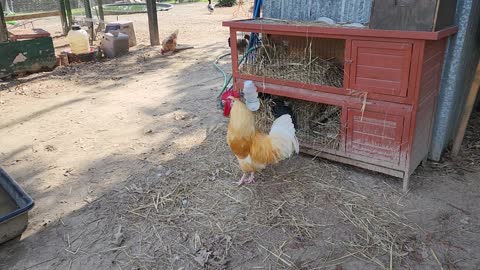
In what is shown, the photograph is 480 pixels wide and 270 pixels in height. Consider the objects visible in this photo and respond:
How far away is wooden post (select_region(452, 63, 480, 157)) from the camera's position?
3.39 meters

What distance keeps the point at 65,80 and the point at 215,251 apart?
552 cm

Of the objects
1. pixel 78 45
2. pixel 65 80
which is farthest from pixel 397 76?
pixel 78 45

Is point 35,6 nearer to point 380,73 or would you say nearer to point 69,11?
point 69,11

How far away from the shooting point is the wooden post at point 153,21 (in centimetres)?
929

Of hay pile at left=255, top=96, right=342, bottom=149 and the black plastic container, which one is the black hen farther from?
the black plastic container

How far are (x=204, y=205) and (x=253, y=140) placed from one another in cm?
65

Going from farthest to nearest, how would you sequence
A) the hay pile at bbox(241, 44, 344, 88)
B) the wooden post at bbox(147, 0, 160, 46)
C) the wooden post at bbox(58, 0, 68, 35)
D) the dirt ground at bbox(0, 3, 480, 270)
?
1. the wooden post at bbox(58, 0, 68, 35)
2. the wooden post at bbox(147, 0, 160, 46)
3. the hay pile at bbox(241, 44, 344, 88)
4. the dirt ground at bbox(0, 3, 480, 270)

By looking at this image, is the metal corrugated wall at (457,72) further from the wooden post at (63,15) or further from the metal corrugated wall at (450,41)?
the wooden post at (63,15)

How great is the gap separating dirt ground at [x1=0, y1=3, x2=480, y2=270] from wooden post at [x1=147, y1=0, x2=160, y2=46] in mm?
4953

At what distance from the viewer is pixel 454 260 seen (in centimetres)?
247

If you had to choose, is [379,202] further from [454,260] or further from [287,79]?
[287,79]

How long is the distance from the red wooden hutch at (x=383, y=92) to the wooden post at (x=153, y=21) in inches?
252

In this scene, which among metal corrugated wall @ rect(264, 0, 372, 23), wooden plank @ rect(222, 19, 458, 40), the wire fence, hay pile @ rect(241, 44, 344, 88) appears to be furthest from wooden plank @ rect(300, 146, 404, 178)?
the wire fence

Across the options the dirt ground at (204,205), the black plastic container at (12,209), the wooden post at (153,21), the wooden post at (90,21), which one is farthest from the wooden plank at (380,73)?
the wooden post at (90,21)
